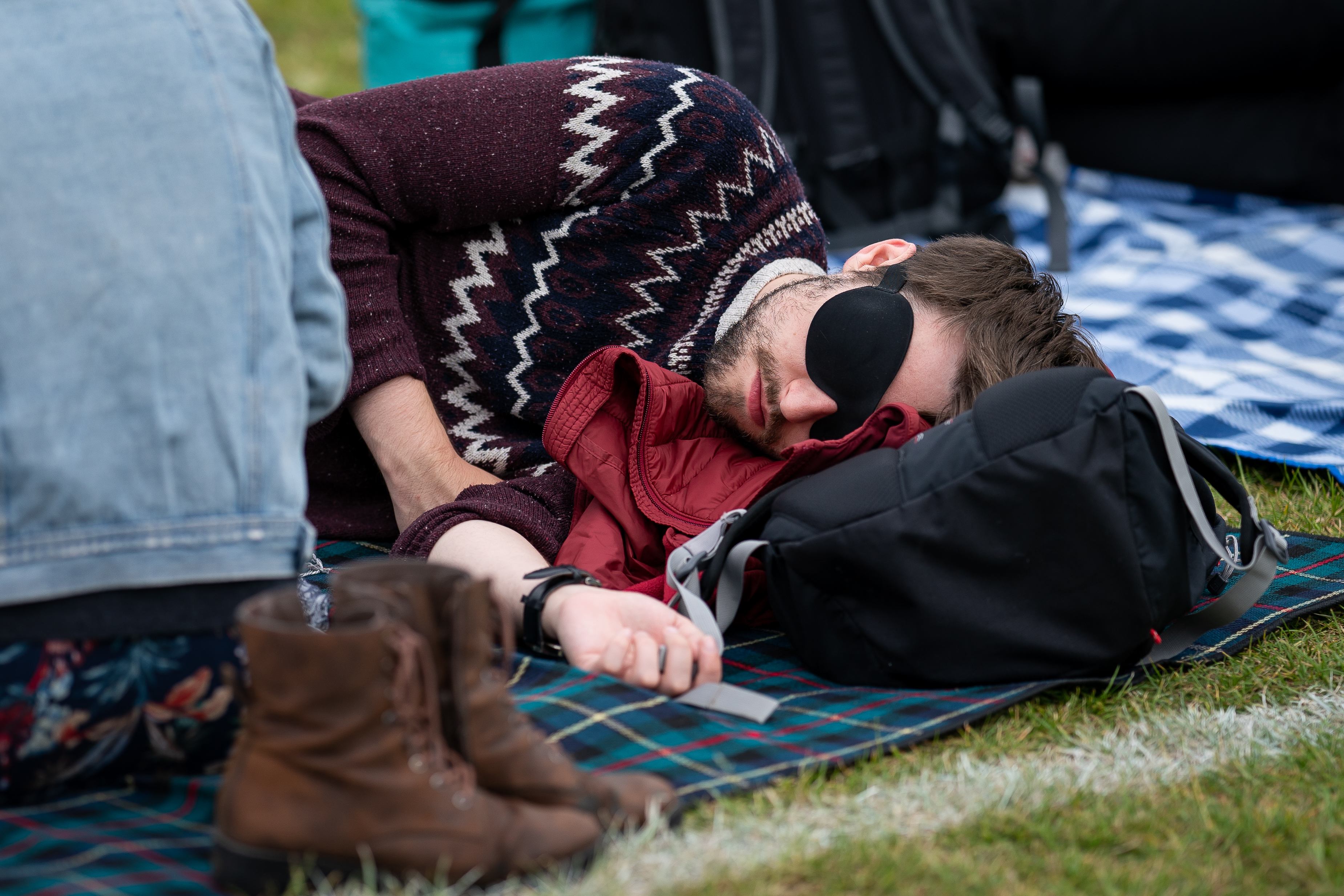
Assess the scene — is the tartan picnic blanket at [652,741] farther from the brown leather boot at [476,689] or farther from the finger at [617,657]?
the brown leather boot at [476,689]

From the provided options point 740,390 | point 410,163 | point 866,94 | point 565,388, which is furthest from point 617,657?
point 866,94

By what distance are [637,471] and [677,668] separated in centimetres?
50

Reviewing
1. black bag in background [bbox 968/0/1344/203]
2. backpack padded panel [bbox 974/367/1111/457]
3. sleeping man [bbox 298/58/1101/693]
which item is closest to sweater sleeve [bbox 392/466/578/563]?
sleeping man [bbox 298/58/1101/693]

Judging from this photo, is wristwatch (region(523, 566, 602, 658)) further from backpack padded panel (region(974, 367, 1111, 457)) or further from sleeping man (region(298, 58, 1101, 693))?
backpack padded panel (region(974, 367, 1111, 457))

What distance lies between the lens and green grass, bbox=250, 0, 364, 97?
21.8 ft

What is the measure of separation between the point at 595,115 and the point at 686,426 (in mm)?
650

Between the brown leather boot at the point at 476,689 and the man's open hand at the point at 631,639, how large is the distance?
422 mm

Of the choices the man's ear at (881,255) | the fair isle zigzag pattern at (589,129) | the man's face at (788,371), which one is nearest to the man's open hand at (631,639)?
the man's face at (788,371)

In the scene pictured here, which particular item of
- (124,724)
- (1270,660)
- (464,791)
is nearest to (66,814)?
(124,724)

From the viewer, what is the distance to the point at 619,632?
1.79 meters

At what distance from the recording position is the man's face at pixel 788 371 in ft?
6.98

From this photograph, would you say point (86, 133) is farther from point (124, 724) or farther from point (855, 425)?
point (855, 425)

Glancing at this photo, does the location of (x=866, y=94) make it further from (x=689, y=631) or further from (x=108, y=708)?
(x=108, y=708)

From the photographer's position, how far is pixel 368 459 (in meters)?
2.46
